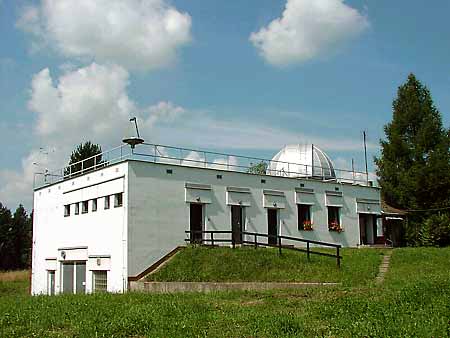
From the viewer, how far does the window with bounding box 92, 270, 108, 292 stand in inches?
1167

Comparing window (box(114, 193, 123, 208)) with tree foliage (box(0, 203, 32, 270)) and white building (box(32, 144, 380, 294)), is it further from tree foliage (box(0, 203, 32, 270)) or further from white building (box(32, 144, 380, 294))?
tree foliage (box(0, 203, 32, 270))

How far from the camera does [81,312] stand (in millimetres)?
14266

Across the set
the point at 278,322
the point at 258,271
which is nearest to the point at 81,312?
the point at 278,322

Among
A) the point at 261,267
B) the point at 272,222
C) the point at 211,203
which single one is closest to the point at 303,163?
the point at 272,222

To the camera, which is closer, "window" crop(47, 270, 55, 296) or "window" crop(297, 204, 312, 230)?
"window" crop(47, 270, 55, 296)

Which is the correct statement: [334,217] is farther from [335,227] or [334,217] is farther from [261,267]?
[261,267]

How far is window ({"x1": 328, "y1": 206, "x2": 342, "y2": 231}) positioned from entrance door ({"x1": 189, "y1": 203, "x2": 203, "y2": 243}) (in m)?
9.85

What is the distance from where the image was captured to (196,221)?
101ft

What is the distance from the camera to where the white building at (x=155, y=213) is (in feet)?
94.1

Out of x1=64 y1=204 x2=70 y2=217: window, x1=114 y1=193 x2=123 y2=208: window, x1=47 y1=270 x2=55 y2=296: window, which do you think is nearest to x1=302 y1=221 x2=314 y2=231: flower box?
x1=114 y1=193 x2=123 y2=208: window

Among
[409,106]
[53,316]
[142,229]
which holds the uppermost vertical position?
[409,106]

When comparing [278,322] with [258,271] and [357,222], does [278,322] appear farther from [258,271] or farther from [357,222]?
[357,222]

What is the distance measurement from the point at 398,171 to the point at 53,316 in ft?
125

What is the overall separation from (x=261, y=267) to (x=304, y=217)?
37.4 feet
